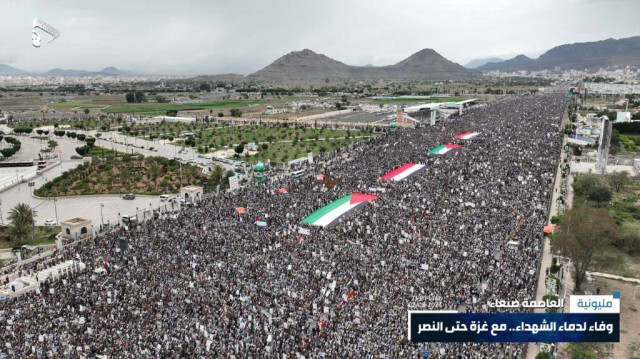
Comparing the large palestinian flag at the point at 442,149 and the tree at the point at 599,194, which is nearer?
the tree at the point at 599,194

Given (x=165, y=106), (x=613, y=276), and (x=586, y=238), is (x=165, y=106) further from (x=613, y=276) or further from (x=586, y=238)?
(x=586, y=238)

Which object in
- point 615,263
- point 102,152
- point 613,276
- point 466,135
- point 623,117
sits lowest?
point 613,276

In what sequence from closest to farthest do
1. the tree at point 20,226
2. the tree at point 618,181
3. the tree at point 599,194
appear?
the tree at point 20,226 → the tree at point 599,194 → the tree at point 618,181

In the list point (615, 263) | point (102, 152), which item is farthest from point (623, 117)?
point (102, 152)

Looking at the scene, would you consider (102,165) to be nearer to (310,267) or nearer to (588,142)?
(310,267)

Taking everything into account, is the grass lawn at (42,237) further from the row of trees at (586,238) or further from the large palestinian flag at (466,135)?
the large palestinian flag at (466,135)

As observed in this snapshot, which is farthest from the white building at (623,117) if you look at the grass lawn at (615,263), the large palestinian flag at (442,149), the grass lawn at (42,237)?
the grass lawn at (42,237)

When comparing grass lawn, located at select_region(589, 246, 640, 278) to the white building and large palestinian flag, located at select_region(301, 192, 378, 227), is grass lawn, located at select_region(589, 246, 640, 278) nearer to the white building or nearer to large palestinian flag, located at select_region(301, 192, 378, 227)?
large palestinian flag, located at select_region(301, 192, 378, 227)
